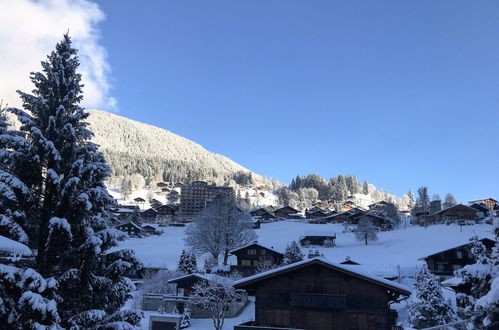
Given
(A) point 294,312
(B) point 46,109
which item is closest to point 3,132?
(B) point 46,109

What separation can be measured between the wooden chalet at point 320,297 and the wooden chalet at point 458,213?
266ft

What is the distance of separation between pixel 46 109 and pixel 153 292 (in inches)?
1409

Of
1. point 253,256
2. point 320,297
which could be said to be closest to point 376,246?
point 253,256

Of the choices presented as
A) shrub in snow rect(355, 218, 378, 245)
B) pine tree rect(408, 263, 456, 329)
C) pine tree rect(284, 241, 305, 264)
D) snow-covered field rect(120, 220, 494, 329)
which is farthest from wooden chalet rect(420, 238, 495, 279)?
pine tree rect(408, 263, 456, 329)

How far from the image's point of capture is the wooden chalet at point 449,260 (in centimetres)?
5572

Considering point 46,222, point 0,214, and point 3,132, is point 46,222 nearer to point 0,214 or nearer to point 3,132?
point 0,214

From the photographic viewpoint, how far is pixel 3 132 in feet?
50.4

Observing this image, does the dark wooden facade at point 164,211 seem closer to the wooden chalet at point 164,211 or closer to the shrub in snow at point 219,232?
the wooden chalet at point 164,211

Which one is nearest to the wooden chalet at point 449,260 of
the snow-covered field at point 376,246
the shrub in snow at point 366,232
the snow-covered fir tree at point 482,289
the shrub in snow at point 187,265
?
the snow-covered field at point 376,246

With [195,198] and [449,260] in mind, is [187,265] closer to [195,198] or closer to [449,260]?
[449,260]

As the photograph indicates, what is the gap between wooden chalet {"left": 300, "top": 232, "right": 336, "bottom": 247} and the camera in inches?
3174

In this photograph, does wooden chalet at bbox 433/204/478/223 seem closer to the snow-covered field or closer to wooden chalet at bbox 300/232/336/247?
the snow-covered field

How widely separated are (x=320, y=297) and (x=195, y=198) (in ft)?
431

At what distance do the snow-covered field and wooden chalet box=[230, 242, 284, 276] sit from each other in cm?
1020
